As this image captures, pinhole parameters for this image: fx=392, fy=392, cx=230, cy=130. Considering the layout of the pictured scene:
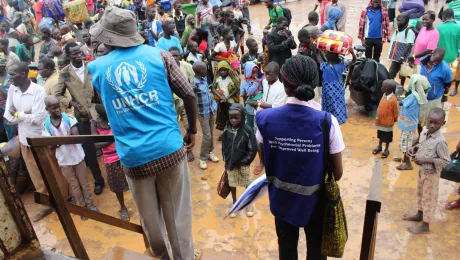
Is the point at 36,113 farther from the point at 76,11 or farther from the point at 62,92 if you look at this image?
the point at 76,11

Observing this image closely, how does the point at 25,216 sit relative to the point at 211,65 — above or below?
above

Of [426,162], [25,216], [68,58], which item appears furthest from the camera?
[68,58]

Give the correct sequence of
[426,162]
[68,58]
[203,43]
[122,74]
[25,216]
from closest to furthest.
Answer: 1. [25,216]
2. [122,74]
3. [426,162]
4. [68,58]
5. [203,43]

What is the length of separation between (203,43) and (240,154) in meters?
4.81

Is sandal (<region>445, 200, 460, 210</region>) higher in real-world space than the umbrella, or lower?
lower

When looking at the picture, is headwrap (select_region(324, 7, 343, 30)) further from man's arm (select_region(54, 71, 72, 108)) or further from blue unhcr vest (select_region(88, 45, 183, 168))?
blue unhcr vest (select_region(88, 45, 183, 168))

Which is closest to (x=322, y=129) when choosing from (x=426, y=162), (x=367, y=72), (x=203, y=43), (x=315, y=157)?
(x=315, y=157)

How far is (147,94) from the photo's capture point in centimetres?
227

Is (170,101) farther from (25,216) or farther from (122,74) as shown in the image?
(25,216)

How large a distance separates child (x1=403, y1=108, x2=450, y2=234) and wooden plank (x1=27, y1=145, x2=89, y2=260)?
348 centimetres

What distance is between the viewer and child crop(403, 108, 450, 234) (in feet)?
13.2

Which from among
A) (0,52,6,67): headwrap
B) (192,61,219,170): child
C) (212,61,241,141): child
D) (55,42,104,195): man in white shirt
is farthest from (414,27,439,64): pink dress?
(0,52,6,67): headwrap

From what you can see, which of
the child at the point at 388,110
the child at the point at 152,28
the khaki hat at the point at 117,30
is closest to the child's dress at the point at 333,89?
the child at the point at 388,110

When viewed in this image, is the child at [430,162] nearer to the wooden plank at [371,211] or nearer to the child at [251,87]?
the child at [251,87]
